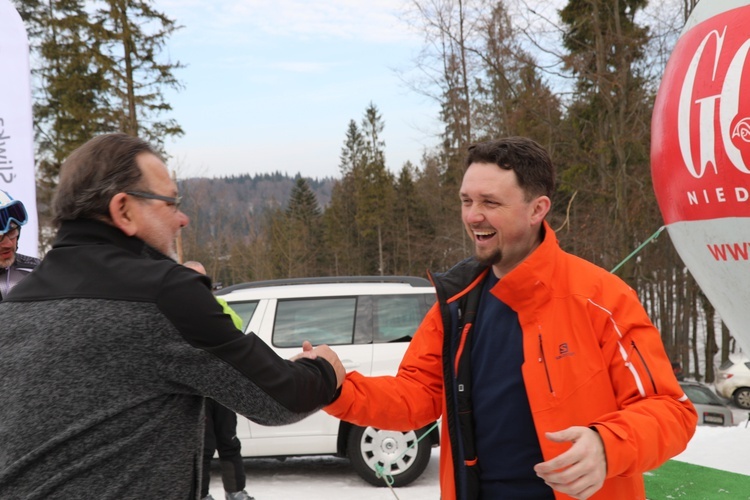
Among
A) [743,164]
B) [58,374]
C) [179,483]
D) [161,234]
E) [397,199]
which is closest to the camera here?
[58,374]

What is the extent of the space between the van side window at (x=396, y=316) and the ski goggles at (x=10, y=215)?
12.5 ft

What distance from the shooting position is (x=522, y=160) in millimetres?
2377

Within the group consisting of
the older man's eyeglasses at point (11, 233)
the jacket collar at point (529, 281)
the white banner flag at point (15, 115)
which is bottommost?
the jacket collar at point (529, 281)

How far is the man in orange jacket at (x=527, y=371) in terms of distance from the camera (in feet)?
6.32

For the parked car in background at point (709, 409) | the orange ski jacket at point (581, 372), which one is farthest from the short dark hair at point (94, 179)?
the parked car in background at point (709, 409)

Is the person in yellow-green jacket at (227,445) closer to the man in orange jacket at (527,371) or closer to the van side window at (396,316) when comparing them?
the van side window at (396,316)

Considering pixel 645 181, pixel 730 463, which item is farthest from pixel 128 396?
→ pixel 645 181

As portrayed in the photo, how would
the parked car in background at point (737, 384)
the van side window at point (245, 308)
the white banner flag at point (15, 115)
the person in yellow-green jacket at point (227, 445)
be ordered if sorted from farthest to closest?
the parked car in background at point (737, 384), the van side window at point (245, 308), the white banner flag at point (15, 115), the person in yellow-green jacket at point (227, 445)

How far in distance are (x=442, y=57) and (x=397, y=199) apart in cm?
3098

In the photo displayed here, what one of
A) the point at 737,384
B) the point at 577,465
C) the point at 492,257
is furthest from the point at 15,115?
the point at 737,384

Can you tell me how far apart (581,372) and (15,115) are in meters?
6.35

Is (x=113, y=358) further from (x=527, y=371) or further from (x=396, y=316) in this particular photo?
(x=396, y=316)

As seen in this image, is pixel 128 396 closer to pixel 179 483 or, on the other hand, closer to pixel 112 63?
pixel 179 483

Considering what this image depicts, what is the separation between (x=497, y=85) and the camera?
2152cm
